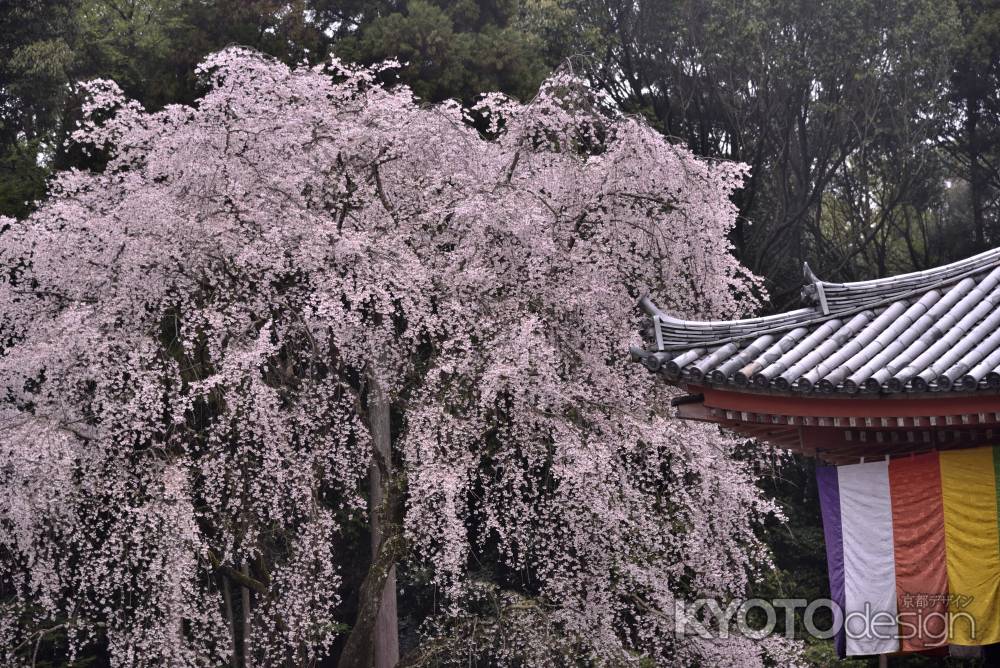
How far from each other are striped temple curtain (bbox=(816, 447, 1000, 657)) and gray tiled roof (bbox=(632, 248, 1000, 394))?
→ 618mm

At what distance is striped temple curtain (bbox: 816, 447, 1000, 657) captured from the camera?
6.35 m

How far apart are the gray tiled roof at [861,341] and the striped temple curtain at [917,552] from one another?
618 millimetres

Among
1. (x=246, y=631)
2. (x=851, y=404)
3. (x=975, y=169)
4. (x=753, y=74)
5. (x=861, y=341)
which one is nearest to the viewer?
(x=851, y=404)

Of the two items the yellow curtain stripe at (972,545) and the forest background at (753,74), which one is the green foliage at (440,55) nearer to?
the forest background at (753,74)

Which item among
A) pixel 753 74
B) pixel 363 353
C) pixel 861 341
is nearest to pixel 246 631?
pixel 363 353

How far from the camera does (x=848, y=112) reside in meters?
21.0

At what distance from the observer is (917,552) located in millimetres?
6496

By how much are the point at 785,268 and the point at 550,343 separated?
1243cm

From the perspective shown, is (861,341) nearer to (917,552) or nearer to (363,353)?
(917,552)

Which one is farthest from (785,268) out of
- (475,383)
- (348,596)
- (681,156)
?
(475,383)

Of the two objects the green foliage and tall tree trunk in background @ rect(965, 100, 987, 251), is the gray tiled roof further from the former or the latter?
tall tree trunk in background @ rect(965, 100, 987, 251)

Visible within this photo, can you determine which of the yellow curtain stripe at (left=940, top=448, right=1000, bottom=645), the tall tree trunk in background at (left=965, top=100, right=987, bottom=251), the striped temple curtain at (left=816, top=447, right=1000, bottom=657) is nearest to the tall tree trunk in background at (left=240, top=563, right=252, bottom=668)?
the striped temple curtain at (left=816, top=447, right=1000, bottom=657)

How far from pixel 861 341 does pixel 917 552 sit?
1195mm

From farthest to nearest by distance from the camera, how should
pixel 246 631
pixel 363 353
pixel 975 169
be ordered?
pixel 975 169 < pixel 246 631 < pixel 363 353
